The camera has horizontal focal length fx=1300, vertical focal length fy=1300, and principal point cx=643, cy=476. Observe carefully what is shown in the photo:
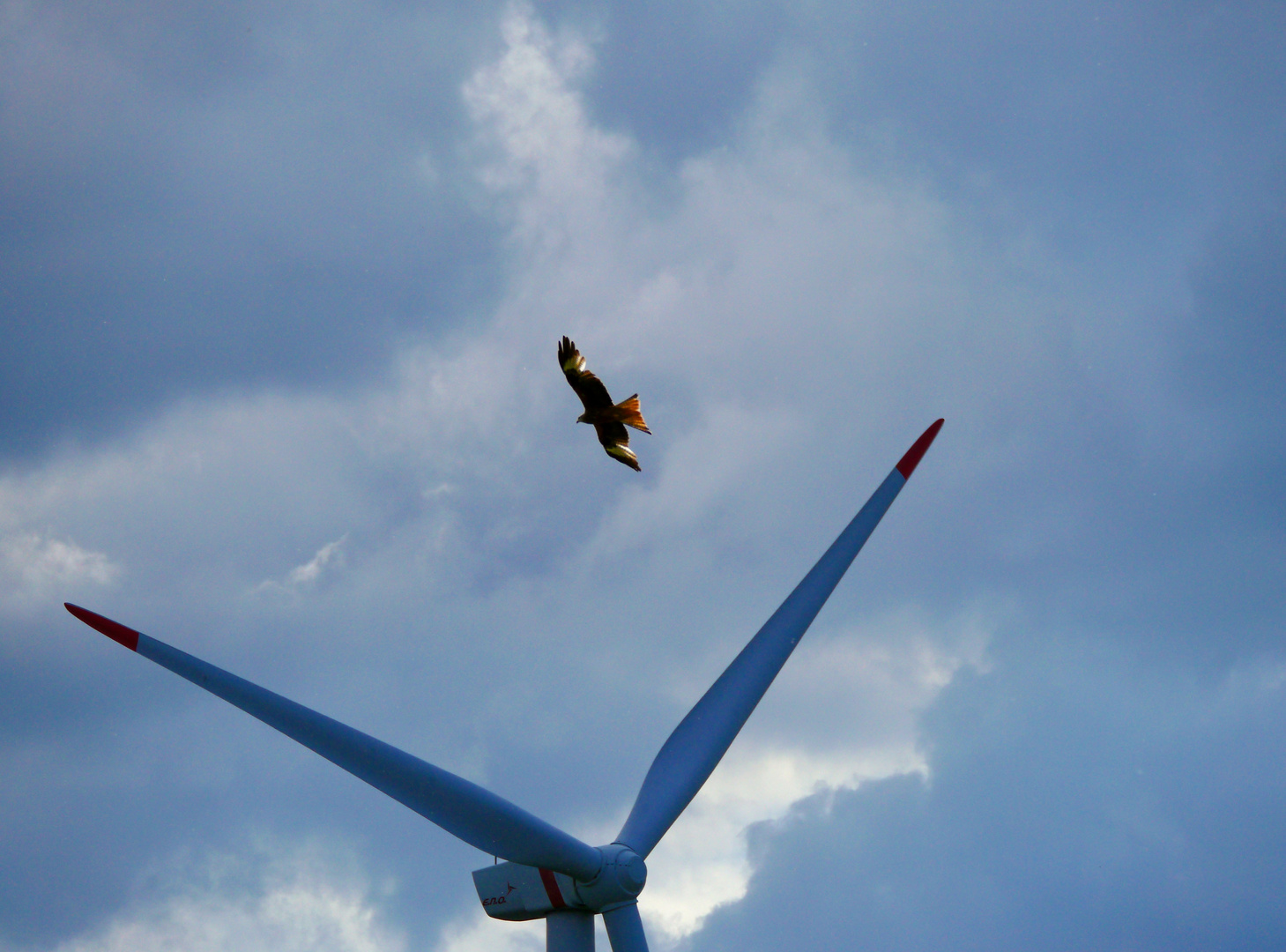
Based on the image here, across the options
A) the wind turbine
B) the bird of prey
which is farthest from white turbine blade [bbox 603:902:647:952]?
the bird of prey

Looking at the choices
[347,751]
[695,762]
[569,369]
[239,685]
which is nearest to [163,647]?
[239,685]

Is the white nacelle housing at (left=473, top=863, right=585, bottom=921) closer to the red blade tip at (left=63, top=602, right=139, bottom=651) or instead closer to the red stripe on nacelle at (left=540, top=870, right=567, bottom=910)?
the red stripe on nacelle at (left=540, top=870, right=567, bottom=910)

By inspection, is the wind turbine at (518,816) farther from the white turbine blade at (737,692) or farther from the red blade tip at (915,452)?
the red blade tip at (915,452)

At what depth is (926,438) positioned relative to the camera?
3531 cm

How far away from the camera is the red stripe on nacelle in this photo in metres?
26.7

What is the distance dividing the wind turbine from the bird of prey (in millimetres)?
7294

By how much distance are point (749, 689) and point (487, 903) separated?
28.2 feet

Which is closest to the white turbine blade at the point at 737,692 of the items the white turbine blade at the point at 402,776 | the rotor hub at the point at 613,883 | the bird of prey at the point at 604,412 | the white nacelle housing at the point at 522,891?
the rotor hub at the point at 613,883

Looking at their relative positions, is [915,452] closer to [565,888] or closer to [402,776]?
[565,888]

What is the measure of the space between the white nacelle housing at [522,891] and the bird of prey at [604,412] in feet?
28.6

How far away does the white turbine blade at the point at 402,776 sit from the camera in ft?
82.0

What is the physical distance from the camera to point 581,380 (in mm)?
26344

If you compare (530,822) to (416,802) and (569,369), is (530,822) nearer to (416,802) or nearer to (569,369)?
(416,802)

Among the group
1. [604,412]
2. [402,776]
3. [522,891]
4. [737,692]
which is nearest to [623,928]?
[522,891]
